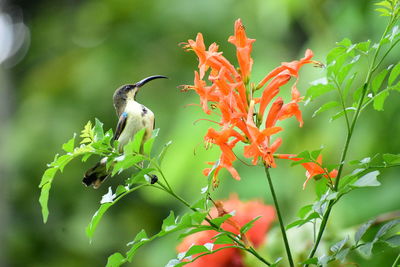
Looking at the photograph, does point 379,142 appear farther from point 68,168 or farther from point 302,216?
point 68,168

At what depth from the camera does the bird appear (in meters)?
1.46

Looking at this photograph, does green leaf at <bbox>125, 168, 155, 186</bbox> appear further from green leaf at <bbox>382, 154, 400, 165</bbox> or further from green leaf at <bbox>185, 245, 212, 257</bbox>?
green leaf at <bbox>382, 154, 400, 165</bbox>

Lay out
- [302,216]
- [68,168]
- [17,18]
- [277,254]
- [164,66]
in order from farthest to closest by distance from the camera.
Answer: [17,18], [68,168], [164,66], [277,254], [302,216]

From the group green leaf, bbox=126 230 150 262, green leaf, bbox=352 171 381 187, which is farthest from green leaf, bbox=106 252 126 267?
green leaf, bbox=352 171 381 187

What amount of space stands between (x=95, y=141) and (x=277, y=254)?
943 mm

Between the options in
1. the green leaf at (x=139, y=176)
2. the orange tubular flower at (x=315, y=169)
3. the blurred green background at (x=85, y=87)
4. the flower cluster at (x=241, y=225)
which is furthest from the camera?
the blurred green background at (x=85, y=87)

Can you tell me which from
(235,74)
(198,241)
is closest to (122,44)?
(198,241)

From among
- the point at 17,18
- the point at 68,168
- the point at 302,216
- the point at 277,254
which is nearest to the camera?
the point at 302,216

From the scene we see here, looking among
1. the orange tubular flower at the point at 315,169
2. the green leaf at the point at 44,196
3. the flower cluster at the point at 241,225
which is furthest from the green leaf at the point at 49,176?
the flower cluster at the point at 241,225

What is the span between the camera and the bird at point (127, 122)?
146 cm

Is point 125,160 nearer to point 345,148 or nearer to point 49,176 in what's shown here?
point 49,176

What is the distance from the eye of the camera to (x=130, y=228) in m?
5.96

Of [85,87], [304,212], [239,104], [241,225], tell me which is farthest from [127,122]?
[85,87]

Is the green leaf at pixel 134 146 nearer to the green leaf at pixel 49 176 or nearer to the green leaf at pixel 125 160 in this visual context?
the green leaf at pixel 125 160
